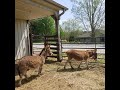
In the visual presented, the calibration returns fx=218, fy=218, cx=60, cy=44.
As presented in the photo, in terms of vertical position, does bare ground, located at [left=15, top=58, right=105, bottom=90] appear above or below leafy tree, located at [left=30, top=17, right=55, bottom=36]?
below

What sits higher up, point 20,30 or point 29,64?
point 20,30

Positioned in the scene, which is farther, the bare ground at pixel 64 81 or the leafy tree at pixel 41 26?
the leafy tree at pixel 41 26

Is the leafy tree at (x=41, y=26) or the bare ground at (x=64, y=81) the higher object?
the leafy tree at (x=41, y=26)

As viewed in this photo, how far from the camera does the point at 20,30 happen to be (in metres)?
9.62

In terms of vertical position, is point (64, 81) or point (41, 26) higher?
point (41, 26)

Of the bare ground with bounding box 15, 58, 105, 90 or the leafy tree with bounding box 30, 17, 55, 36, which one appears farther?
the leafy tree with bounding box 30, 17, 55, 36

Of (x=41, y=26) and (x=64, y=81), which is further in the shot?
(x=41, y=26)
